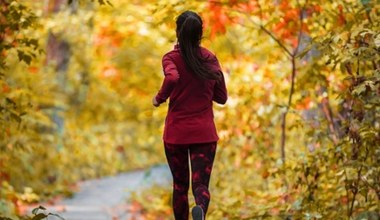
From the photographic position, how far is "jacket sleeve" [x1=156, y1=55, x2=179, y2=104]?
5539 millimetres

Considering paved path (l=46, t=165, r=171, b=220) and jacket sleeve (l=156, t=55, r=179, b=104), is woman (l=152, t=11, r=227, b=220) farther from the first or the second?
paved path (l=46, t=165, r=171, b=220)

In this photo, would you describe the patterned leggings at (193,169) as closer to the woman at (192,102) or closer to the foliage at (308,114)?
the woman at (192,102)

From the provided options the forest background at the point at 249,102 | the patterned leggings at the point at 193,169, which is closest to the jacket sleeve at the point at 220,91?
the patterned leggings at the point at 193,169

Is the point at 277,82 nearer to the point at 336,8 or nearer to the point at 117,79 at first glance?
the point at 336,8

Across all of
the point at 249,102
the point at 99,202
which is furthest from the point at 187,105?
the point at 99,202

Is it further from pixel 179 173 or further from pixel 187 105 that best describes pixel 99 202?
pixel 187 105

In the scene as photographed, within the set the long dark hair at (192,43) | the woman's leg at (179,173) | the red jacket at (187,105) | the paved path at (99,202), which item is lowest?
Result: the paved path at (99,202)

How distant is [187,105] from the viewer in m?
5.75

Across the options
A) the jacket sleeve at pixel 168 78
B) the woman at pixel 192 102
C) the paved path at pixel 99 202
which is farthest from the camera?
the paved path at pixel 99 202

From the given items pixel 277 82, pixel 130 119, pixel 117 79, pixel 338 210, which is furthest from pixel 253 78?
pixel 130 119

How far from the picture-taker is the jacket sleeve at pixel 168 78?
5.54 m

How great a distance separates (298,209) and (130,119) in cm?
2571

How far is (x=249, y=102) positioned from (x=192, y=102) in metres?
5.33

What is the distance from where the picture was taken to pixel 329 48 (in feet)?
20.4
